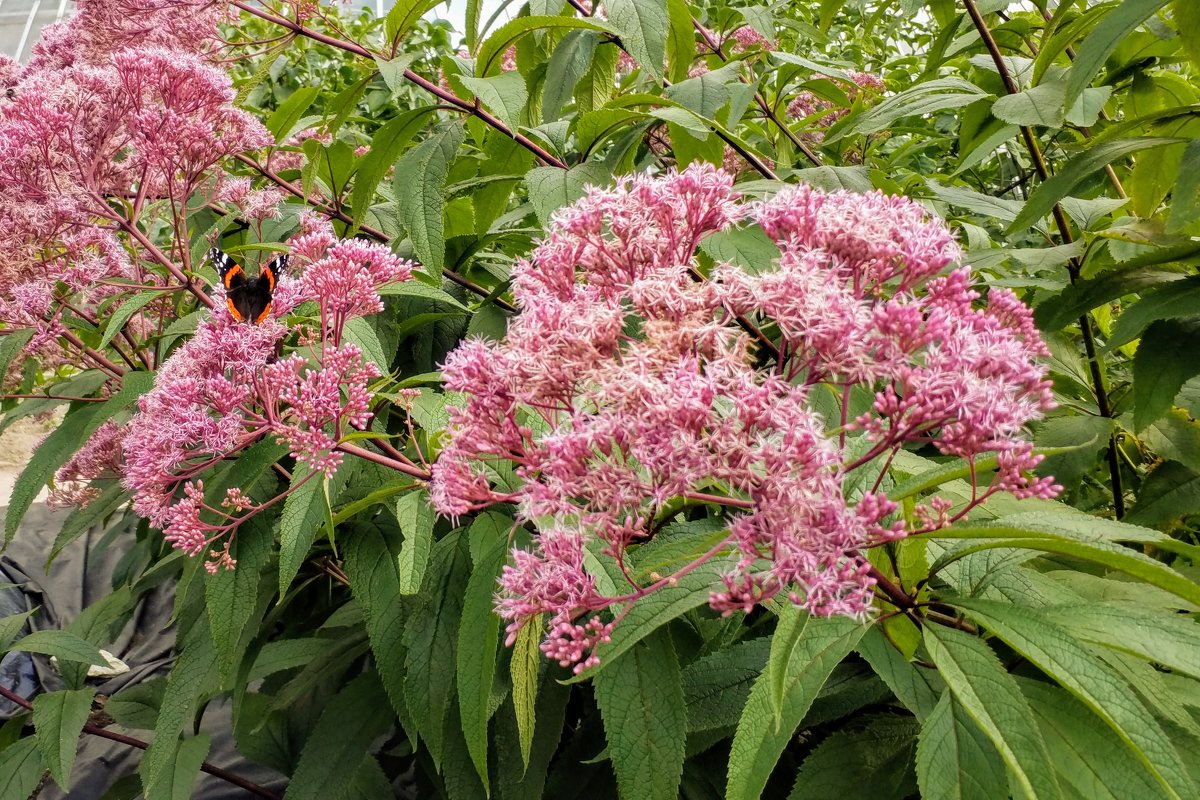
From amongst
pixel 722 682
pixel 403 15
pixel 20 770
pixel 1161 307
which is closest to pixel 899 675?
pixel 722 682

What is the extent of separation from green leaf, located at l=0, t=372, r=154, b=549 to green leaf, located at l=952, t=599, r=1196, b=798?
171 centimetres

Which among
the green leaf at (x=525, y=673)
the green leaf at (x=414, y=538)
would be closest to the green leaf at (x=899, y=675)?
the green leaf at (x=525, y=673)

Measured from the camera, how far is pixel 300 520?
4.29 feet

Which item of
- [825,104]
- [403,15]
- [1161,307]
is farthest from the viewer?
[825,104]

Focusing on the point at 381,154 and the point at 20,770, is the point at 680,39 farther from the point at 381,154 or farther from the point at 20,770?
the point at 20,770

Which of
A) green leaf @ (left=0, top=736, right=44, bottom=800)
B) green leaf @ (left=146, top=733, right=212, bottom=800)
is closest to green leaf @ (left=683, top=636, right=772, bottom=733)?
green leaf @ (left=146, top=733, right=212, bottom=800)

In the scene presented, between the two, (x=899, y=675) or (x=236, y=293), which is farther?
(x=236, y=293)

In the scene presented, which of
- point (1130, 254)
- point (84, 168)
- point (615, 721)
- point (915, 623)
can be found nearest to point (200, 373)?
point (84, 168)

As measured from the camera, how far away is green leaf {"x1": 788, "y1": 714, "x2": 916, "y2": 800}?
1.14 m

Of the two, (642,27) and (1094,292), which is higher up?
(642,27)

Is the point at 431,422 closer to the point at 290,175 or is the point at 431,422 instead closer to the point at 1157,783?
the point at 1157,783

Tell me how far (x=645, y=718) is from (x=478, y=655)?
0.24 metres

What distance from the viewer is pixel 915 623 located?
98cm

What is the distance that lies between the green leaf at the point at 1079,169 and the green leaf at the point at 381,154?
107 cm
